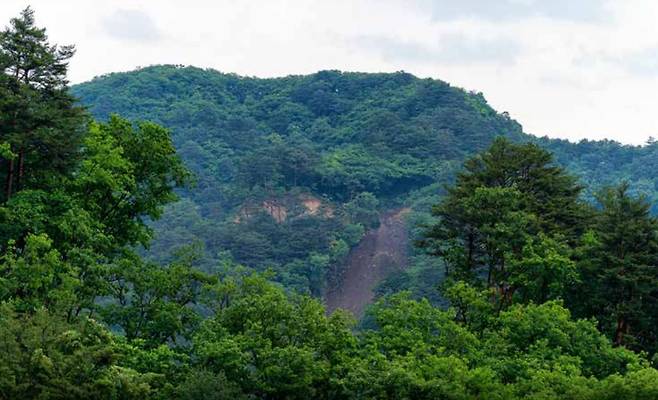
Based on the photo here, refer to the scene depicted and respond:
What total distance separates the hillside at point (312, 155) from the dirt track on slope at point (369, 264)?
0.83 meters

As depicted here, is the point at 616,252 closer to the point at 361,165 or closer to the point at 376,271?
the point at 376,271

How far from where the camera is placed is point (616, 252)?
30625 millimetres

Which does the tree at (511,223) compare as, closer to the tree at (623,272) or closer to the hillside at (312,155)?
the tree at (623,272)

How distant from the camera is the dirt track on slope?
82938 millimetres

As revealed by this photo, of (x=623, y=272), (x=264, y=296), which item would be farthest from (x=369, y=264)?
(x=264, y=296)

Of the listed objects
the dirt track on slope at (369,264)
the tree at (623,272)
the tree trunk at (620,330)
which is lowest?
the dirt track on slope at (369,264)

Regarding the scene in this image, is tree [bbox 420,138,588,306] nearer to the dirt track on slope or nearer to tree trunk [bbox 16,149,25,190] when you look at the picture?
tree trunk [bbox 16,149,25,190]

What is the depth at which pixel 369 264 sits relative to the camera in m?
88.1

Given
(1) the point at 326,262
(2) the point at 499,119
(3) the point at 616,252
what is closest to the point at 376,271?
(1) the point at 326,262

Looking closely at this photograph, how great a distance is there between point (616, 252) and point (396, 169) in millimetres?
72278

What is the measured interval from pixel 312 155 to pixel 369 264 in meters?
16.8

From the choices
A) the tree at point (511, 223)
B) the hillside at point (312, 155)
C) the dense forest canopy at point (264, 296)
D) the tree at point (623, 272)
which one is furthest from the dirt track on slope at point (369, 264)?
the tree at point (623, 272)

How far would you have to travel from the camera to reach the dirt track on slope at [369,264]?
3265 inches

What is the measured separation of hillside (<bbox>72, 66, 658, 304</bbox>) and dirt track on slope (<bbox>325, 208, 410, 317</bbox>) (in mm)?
827
